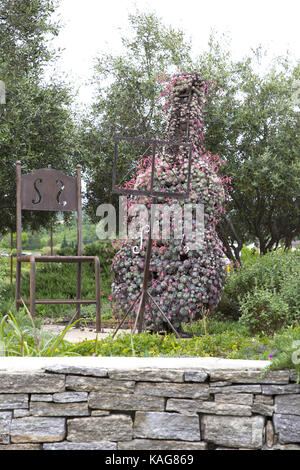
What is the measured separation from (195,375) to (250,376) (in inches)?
10.6

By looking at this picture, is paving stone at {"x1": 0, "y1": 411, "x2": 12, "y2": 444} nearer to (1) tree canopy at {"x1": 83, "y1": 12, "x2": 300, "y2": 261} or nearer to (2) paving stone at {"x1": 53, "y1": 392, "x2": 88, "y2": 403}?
(2) paving stone at {"x1": 53, "y1": 392, "x2": 88, "y2": 403}

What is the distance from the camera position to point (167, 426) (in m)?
2.74

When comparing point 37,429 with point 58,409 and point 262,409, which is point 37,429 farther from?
point 262,409

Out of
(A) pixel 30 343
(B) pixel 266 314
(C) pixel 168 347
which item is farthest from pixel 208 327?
(A) pixel 30 343

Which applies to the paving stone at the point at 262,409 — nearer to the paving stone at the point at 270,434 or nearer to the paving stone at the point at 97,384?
the paving stone at the point at 270,434

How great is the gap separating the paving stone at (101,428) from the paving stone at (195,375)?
0.36 metres

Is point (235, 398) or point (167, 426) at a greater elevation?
point (235, 398)

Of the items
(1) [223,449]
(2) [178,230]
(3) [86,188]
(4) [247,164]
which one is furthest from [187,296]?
(3) [86,188]

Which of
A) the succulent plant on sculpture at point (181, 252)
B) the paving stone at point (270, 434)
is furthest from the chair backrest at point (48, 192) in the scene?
the paving stone at point (270, 434)

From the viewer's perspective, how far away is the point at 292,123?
373 inches

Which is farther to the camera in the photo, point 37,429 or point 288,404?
point 37,429

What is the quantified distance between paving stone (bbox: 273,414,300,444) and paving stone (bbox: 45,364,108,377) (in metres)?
0.87

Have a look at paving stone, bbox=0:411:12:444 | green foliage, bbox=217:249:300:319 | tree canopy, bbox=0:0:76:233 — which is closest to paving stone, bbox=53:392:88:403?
paving stone, bbox=0:411:12:444

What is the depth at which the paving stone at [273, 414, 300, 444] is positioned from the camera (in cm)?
262
